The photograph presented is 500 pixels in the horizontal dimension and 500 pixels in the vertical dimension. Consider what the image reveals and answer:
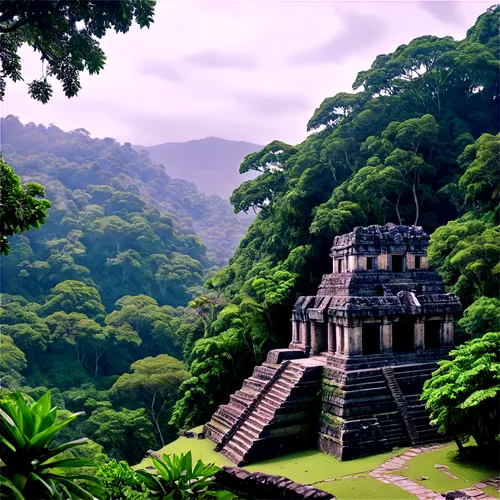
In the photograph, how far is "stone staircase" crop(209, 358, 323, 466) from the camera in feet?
46.8

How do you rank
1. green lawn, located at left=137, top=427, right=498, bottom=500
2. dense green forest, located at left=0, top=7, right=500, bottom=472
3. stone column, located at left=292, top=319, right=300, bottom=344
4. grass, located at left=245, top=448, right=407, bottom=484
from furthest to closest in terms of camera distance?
1. dense green forest, located at left=0, top=7, right=500, bottom=472
2. stone column, located at left=292, top=319, right=300, bottom=344
3. grass, located at left=245, top=448, right=407, bottom=484
4. green lawn, located at left=137, top=427, right=498, bottom=500

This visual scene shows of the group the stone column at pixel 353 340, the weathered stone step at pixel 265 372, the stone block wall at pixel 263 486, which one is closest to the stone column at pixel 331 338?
the stone column at pixel 353 340

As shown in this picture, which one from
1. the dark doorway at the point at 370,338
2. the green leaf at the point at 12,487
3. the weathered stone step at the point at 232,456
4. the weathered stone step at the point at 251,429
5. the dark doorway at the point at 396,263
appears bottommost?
the weathered stone step at the point at 232,456

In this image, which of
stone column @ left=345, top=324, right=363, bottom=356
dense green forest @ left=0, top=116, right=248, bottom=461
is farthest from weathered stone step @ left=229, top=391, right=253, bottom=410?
dense green forest @ left=0, top=116, right=248, bottom=461

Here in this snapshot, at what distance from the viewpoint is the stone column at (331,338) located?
16531mm

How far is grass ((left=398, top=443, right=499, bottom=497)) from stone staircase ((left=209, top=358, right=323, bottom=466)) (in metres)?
3.37

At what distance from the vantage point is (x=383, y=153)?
2864 centimetres

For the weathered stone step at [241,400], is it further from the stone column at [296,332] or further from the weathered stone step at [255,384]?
the stone column at [296,332]

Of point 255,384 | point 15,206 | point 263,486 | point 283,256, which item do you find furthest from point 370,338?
point 15,206

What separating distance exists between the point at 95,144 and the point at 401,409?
10472cm

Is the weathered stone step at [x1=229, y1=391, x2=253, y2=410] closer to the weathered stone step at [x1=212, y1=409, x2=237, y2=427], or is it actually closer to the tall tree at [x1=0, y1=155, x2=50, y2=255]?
the weathered stone step at [x1=212, y1=409, x2=237, y2=427]

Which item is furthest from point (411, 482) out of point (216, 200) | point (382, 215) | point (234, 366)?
point (216, 200)

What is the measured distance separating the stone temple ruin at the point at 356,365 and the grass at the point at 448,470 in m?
1.14

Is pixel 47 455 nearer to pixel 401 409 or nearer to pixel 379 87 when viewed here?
pixel 401 409
